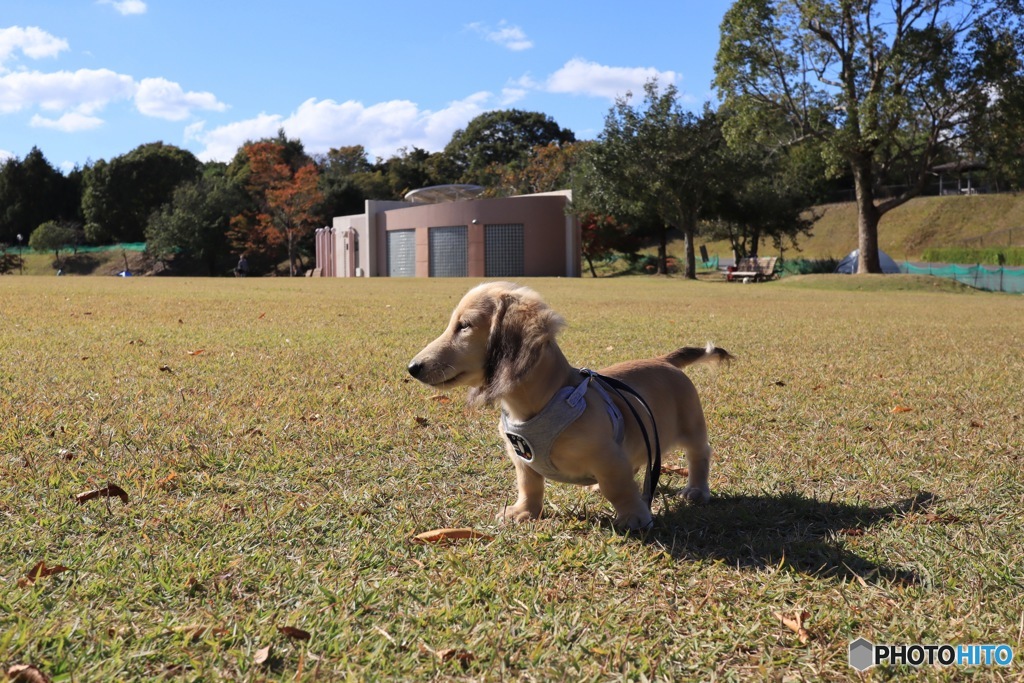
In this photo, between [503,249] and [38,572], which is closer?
[38,572]

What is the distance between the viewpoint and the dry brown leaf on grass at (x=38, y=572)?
238cm

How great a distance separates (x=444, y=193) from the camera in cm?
5306

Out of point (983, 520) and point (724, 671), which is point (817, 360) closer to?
point (983, 520)

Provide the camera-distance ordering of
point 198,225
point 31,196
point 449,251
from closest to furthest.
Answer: point 449,251 → point 198,225 → point 31,196

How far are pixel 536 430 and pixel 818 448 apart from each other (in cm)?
212

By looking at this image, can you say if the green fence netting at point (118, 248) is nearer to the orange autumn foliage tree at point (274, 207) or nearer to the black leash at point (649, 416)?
the orange autumn foliage tree at point (274, 207)

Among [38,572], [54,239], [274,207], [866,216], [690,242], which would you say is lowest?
[38,572]

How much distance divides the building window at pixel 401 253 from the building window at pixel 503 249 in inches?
220

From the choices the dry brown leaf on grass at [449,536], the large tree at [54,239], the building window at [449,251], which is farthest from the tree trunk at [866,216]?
the large tree at [54,239]

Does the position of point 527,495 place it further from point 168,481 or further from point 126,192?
point 126,192

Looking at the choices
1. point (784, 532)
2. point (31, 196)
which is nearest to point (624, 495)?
point (784, 532)

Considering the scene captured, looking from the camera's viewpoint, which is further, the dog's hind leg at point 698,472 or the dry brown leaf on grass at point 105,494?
the dog's hind leg at point 698,472

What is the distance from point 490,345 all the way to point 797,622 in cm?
134

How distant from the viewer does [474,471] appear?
389 cm
